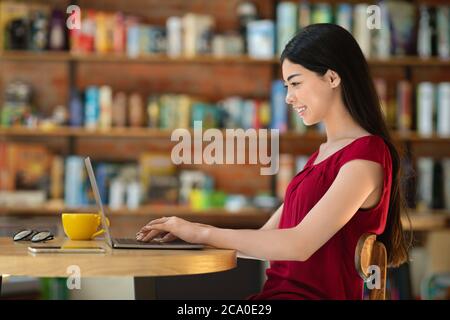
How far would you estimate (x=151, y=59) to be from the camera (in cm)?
429

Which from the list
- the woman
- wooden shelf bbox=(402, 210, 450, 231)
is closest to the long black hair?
the woman

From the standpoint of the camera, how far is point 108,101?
4.23 metres

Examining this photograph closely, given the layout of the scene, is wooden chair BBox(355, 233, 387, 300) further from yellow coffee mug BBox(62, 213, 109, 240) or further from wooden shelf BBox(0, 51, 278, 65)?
wooden shelf BBox(0, 51, 278, 65)

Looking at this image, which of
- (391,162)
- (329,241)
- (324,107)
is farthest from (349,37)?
(329,241)

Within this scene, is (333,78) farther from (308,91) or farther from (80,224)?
(80,224)

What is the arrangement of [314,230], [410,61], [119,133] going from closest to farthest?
[314,230] → [119,133] → [410,61]

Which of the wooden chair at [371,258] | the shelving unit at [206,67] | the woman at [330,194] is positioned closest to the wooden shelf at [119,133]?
the shelving unit at [206,67]

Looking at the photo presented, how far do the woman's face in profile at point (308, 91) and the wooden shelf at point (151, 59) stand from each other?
2.61 m

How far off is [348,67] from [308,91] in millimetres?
97

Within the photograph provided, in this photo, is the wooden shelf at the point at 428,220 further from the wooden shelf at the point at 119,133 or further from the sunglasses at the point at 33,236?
the sunglasses at the point at 33,236

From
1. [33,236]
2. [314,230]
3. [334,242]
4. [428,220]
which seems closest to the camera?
[314,230]

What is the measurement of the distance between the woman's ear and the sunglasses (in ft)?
2.19

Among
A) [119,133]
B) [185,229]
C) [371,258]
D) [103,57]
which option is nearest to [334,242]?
[371,258]
